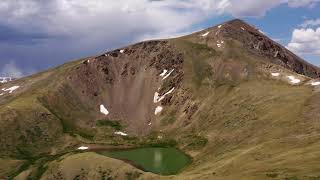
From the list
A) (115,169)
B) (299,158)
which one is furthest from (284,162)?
(115,169)

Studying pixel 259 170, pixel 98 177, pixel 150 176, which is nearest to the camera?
pixel 259 170

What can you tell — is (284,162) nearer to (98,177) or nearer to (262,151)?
(262,151)

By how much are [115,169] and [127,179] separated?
10433 mm

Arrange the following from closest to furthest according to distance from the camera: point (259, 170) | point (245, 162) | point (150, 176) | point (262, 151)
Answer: point (259, 170) < point (245, 162) < point (262, 151) < point (150, 176)

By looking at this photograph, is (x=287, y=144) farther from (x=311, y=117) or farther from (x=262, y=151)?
(x=311, y=117)

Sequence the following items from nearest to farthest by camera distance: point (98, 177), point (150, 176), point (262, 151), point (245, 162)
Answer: point (245, 162) < point (262, 151) < point (150, 176) < point (98, 177)

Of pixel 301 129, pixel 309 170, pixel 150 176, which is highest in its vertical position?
pixel 301 129

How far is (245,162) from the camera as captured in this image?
145 metres

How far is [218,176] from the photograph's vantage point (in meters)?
129

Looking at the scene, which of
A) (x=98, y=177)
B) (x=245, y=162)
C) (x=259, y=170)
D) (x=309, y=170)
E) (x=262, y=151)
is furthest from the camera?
(x=98, y=177)

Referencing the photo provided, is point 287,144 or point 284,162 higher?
point 287,144

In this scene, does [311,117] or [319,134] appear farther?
[311,117]

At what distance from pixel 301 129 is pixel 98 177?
7797 cm

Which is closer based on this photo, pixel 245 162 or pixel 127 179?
pixel 245 162
